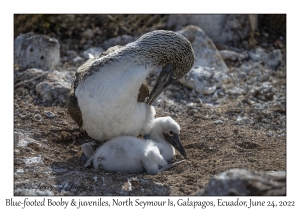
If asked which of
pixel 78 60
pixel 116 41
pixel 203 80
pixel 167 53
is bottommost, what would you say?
pixel 203 80

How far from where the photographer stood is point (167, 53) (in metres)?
7.31

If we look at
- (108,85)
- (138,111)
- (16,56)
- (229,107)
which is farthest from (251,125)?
(16,56)

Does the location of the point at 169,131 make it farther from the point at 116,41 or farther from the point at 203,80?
the point at 116,41

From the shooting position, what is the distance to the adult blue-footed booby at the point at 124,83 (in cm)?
680

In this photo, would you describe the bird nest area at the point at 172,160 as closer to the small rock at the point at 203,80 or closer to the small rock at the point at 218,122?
the small rock at the point at 218,122

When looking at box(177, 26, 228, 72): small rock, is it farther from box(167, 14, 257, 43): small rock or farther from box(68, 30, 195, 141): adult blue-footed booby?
box(68, 30, 195, 141): adult blue-footed booby

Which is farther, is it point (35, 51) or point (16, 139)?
point (35, 51)

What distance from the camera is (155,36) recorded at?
7.31 m

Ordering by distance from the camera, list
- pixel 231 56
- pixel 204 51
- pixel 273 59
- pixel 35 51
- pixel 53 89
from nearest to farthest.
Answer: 1. pixel 53 89
2. pixel 35 51
3. pixel 204 51
4. pixel 231 56
5. pixel 273 59

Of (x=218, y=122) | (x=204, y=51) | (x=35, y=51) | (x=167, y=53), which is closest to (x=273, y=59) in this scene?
(x=204, y=51)

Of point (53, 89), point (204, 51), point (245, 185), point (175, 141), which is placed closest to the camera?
point (245, 185)

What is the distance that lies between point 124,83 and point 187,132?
6.85ft

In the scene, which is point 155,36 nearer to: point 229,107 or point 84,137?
point 84,137

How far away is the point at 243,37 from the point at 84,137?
5.50m
